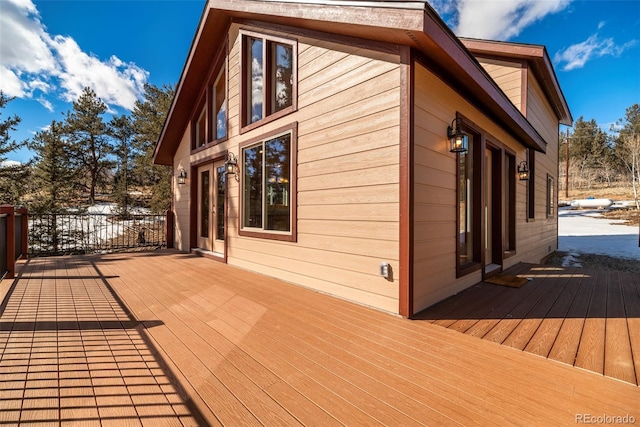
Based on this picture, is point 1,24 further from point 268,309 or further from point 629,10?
point 629,10

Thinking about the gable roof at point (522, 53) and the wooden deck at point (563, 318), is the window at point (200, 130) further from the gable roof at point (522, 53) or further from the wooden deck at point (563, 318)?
the wooden deck at point (563, 318)

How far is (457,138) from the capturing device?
3.11 meters

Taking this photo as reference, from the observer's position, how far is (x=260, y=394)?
1.48 metres

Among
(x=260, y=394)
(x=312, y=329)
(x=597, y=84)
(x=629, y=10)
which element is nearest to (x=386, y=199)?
(x=312, y=329)

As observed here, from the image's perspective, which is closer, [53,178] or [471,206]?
[471,206]

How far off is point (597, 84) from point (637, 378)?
2280 cm

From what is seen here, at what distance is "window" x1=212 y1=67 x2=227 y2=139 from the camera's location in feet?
18.2

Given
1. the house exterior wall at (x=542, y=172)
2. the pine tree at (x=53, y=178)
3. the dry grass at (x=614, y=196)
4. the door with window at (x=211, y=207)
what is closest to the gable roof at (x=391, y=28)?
the house exterior wall at (x=542, y=172)

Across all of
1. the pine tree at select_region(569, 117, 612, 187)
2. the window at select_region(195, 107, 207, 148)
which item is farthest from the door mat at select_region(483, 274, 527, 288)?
the pine tree at select_region(569, 117, 612, 187)

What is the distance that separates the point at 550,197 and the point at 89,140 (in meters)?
26.6

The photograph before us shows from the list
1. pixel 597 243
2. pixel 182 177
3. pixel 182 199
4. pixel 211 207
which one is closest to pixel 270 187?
pixel 211 207

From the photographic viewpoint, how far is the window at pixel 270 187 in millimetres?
3879

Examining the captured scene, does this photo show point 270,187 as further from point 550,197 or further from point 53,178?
point 53,178

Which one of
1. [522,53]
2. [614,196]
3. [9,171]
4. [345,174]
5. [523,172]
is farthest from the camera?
[614,196]
